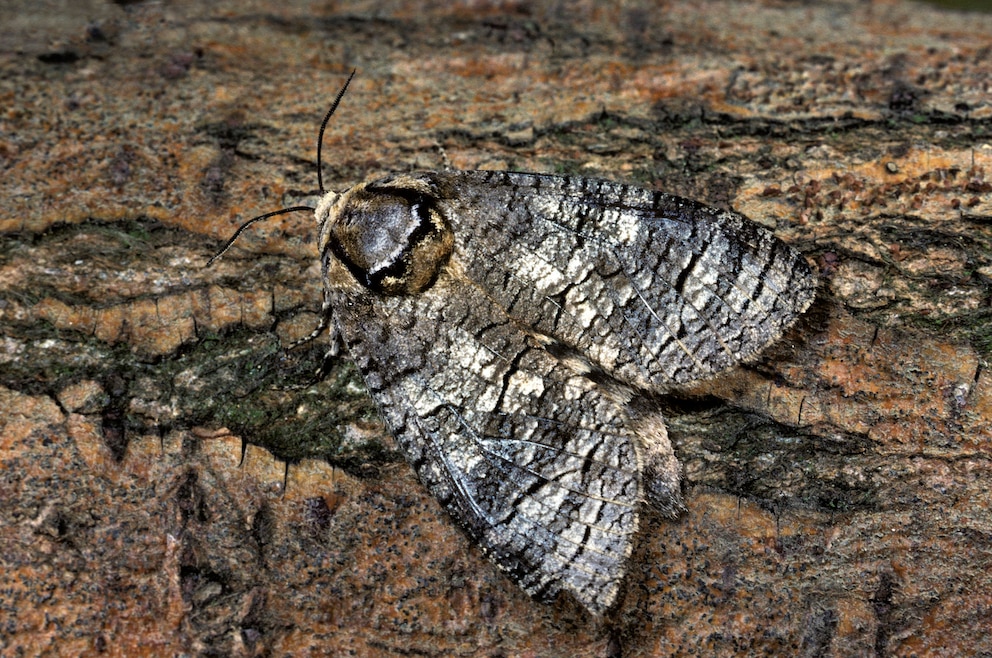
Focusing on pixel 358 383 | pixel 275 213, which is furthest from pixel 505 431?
pixel 275 213

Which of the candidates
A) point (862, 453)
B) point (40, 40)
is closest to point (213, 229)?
point (40, 40)

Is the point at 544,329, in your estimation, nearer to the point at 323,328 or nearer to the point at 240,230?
the point at 323,328

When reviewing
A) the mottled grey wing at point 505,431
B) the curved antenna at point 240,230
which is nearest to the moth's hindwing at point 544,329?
the mottled grey wing at point 505,431

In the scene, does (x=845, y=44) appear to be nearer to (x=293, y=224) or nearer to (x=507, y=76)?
(x=507, y=76)

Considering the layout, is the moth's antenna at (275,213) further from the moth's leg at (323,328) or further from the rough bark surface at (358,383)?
the moth's leg at (323,328)

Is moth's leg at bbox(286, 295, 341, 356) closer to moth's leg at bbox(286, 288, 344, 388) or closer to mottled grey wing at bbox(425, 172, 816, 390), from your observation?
moth's leg at bbox(286, 288, 344, 388)

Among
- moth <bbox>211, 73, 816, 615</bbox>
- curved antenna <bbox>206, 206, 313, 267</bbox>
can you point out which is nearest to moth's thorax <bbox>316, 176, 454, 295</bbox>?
moth <bbox>211, 73, 816, 615</bbox>
